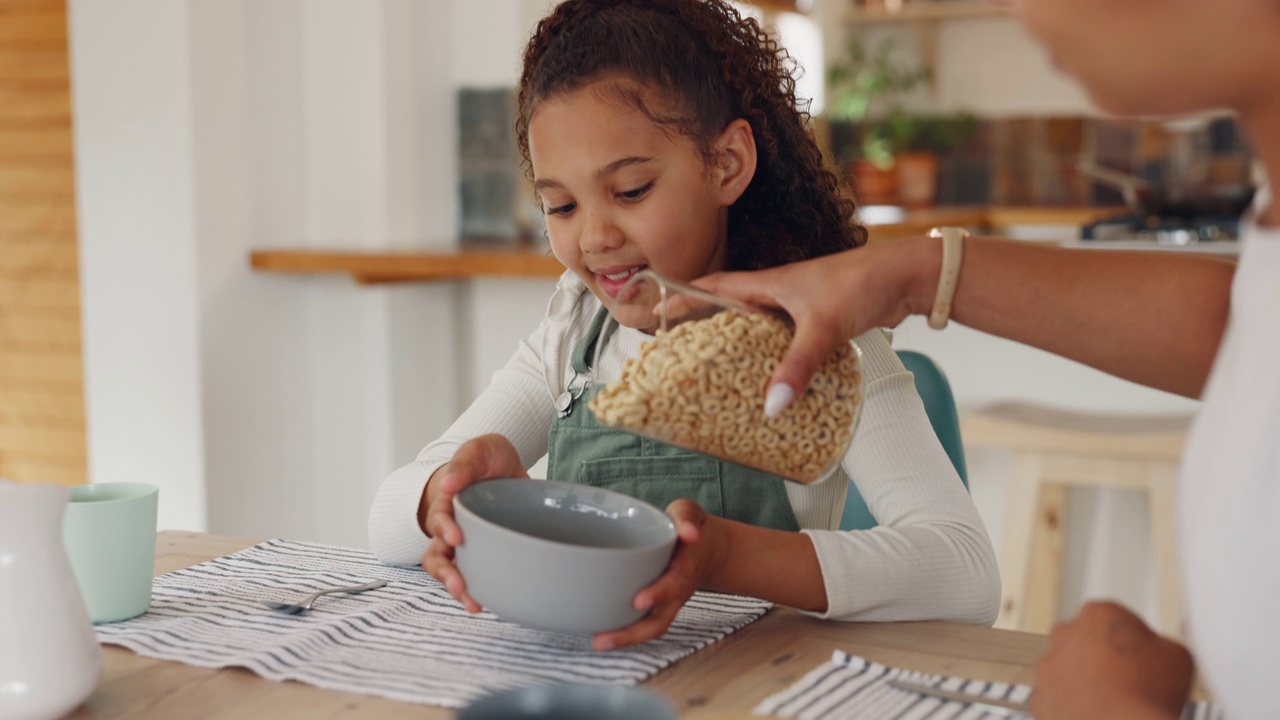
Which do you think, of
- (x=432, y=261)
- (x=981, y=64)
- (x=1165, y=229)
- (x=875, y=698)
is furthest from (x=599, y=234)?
(x=981, y=64)

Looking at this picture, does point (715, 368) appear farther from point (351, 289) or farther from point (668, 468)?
point (351, 289)

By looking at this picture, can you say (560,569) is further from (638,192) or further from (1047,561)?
(1047,561)

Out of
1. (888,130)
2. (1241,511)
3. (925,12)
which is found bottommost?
(1241,511)

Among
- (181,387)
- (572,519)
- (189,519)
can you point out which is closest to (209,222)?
(181,387)

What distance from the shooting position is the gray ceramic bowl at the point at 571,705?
1.76 ft

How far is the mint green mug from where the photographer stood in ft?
2.99

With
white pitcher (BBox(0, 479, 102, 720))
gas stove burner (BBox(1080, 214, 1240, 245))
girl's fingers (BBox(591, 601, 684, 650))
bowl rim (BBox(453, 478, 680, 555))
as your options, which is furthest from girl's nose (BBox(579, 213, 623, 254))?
gas stove burner (BBox(1080, 214, 1240, 245))

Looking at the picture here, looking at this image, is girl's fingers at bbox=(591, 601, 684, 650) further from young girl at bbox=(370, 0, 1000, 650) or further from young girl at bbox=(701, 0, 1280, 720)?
young girl at bbox=(701, 0, 1280, 720)

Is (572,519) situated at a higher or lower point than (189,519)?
higher

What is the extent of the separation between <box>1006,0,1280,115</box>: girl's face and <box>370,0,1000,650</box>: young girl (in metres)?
0.40

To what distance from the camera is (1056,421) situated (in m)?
2.34

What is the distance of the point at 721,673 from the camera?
0.81m

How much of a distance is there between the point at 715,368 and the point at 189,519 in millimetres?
1949

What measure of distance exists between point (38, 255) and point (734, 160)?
7.20 feet
